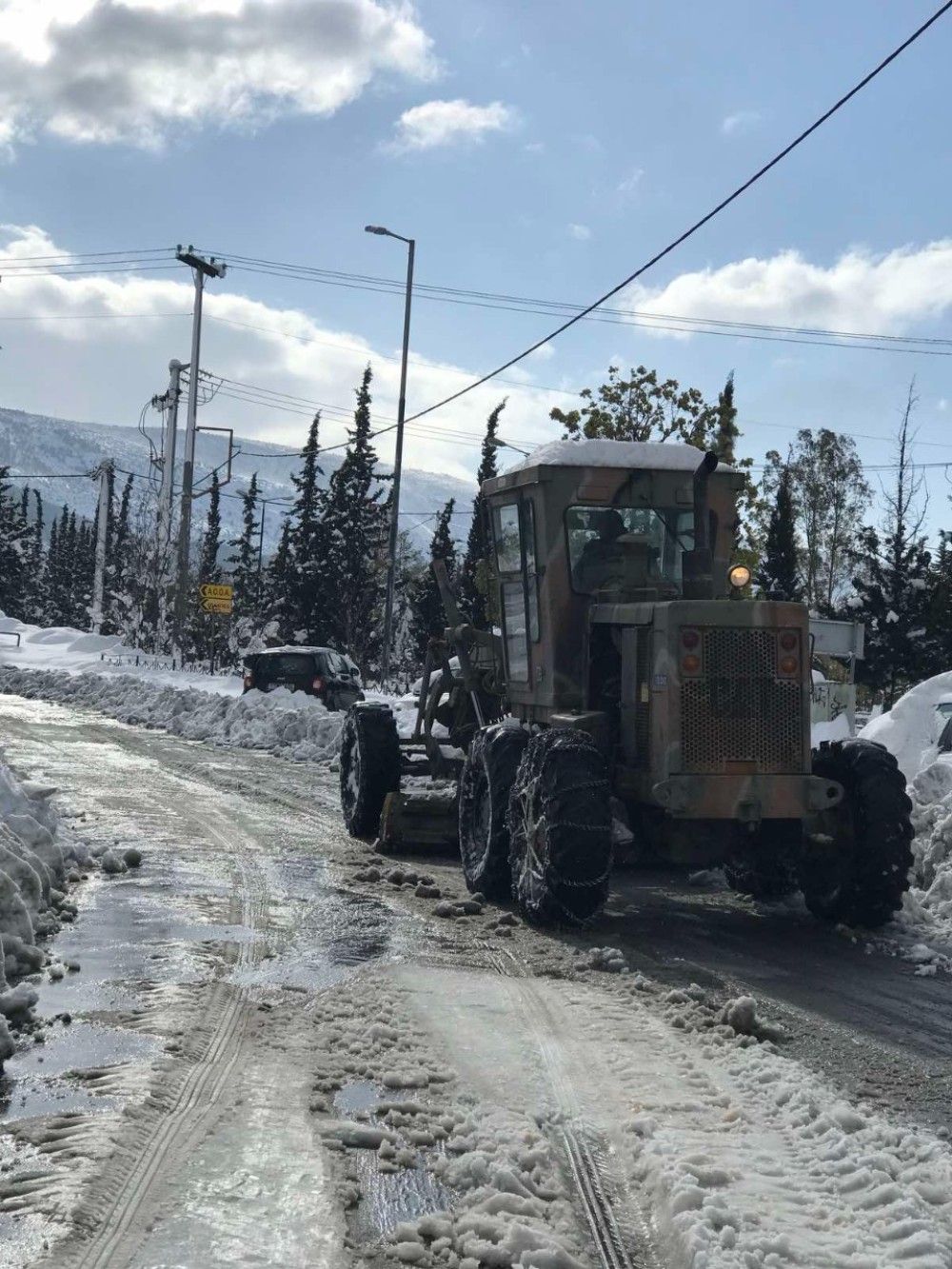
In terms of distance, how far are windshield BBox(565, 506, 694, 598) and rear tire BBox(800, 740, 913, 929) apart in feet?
5.44

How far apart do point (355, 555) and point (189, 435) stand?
1850 cm

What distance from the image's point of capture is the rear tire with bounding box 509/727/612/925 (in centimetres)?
820

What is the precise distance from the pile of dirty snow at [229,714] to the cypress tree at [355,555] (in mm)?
34244

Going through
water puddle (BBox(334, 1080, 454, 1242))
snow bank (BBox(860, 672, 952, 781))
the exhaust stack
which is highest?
the exhaust stack

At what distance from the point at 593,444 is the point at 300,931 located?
3798mm

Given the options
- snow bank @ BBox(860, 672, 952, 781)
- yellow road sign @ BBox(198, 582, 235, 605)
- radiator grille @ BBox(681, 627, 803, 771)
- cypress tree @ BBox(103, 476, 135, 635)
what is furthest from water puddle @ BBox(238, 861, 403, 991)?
cypress tree @ BBox(103, 476, 135, 635)

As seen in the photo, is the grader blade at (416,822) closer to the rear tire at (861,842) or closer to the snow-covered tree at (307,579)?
the rear tire at (861,842)

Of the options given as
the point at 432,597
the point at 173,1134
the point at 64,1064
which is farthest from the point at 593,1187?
the point at 432,597

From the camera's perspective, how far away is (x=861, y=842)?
27.9 feet

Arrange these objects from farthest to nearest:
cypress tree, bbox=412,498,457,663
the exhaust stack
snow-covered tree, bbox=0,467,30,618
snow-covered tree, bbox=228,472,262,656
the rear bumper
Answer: snow-covered tree, bbox=0,467,30,618 → snow-covered tree, bbox=228,472,262,656 → cypress tree, bbox=412,498,457,663 → the exhaust stack → the rear bumper

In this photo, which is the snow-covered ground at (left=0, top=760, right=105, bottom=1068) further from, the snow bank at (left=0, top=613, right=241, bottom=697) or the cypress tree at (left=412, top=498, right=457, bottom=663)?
the cypress tree at (left=412, top=498, right=457, bottom=663)

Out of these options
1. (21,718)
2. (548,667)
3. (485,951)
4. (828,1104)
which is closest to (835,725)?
(21,718)

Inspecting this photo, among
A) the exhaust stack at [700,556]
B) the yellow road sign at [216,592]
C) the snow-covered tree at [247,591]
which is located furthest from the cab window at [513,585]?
the snow-covered tree at [247,591]

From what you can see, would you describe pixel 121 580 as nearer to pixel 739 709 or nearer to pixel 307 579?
pixel 307 579
